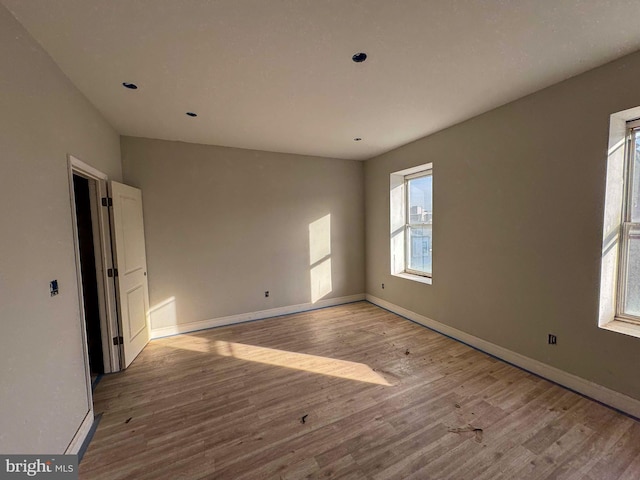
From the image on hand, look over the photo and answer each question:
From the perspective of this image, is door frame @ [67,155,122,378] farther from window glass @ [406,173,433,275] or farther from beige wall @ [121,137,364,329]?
window glass @ [406,173,433,275]

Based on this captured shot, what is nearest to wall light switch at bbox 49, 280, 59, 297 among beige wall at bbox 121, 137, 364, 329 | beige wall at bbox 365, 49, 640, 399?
beige wall at bbox 121, 137, 364, 329

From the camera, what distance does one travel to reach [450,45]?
5.74ft

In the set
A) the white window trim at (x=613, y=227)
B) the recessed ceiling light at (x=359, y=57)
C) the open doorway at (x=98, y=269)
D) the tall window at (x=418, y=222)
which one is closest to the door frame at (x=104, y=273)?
the open doorway at (x=98, y=269)

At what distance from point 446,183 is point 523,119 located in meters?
1.00

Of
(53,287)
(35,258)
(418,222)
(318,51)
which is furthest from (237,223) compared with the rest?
(418,222)

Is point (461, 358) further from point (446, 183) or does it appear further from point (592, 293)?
point (446, 183)

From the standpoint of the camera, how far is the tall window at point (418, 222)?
3951 millimetres

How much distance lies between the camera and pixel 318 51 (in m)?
1.79

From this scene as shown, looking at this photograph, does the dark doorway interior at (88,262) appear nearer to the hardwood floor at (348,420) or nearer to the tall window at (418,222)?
the hardwood floor at (348,420)

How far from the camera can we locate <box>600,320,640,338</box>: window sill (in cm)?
197

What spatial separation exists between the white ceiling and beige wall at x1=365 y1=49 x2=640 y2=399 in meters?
0.26

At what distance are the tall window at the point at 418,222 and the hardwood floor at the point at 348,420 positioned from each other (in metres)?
1.38

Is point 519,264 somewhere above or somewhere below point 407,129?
below

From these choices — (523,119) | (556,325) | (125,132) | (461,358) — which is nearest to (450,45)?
(523,119)
